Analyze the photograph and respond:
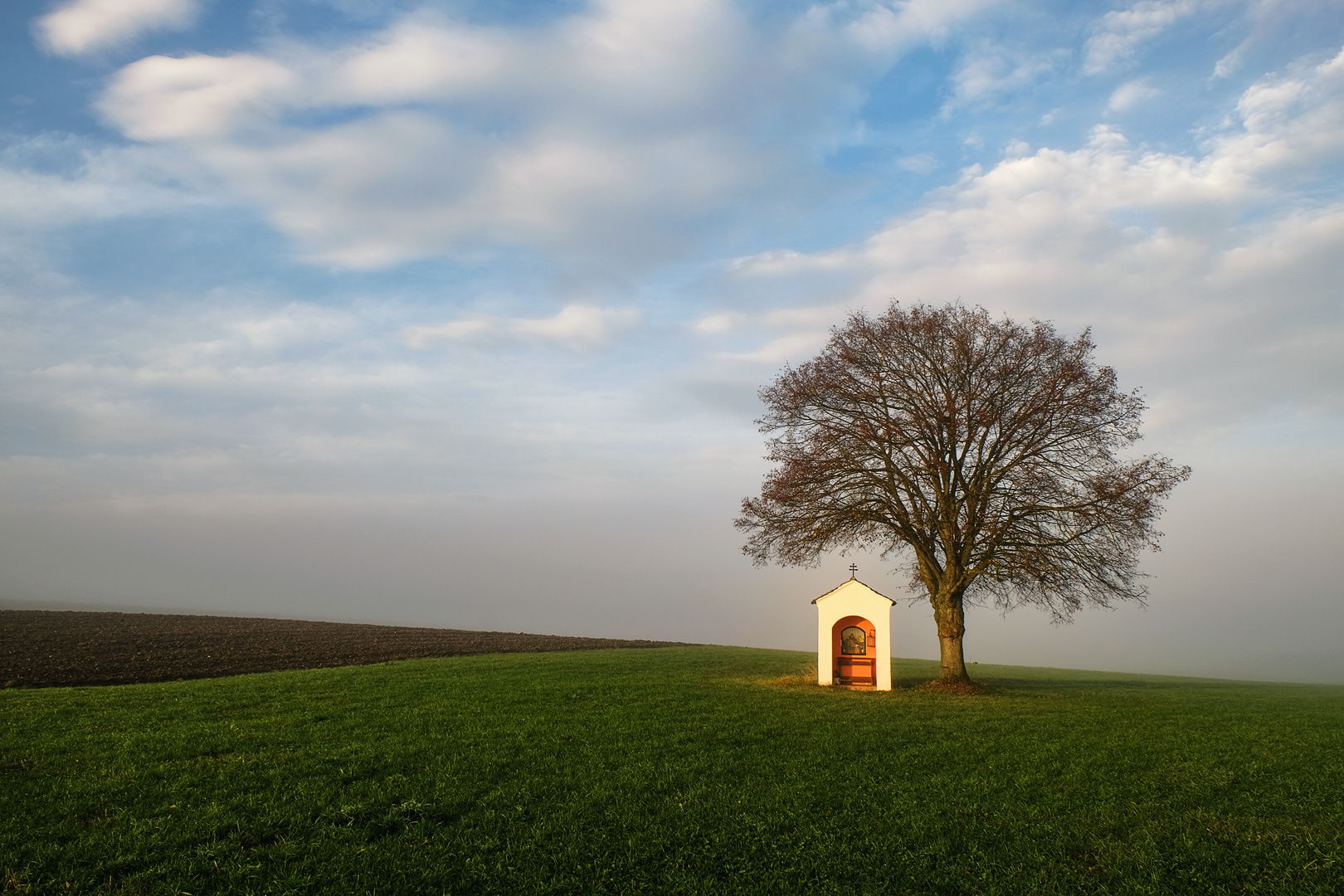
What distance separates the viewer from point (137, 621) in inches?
1873

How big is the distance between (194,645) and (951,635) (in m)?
35.4

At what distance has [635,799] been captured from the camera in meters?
11.0

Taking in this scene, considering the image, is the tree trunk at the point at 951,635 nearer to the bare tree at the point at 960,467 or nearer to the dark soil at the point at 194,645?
the bare tree at the point at 960,467

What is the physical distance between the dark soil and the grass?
21.3ft

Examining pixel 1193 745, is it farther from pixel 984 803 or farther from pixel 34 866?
pixel 34 866

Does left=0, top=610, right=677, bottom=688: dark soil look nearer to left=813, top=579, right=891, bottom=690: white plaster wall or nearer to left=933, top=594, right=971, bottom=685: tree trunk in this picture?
left=813, top=579, right=891, bottom=690: white plaster wall

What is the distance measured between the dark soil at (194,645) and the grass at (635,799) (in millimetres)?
6477

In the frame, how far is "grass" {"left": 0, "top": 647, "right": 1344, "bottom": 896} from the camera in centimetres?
846

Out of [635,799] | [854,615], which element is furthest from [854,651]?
[635,799]

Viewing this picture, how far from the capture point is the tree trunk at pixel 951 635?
1100 inches

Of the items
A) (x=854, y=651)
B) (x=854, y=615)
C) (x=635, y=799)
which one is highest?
(x=854, y=615)

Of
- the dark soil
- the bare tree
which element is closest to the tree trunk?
the bare tree

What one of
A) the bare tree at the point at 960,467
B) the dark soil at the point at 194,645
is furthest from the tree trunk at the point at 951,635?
the dark soil at the point at 194,645

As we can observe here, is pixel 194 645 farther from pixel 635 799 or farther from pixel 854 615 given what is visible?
pixel 635 799
